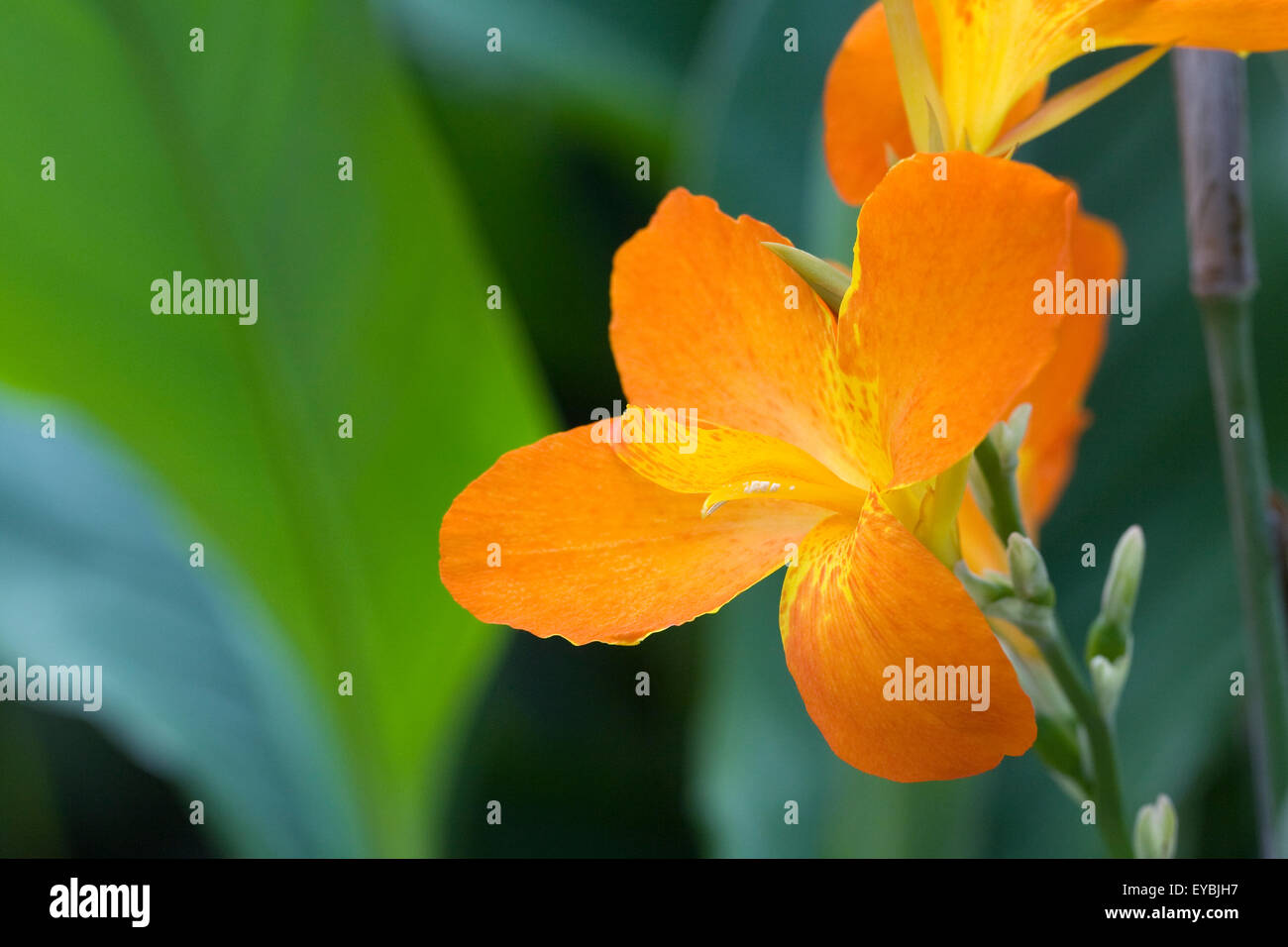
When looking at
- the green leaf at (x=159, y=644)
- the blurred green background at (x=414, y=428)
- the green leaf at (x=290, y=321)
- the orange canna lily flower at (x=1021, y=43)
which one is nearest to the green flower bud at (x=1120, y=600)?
the orange canna lily flower at (x=1021, y=43)

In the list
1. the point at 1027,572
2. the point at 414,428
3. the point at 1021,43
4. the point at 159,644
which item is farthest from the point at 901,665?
the point at 159,644

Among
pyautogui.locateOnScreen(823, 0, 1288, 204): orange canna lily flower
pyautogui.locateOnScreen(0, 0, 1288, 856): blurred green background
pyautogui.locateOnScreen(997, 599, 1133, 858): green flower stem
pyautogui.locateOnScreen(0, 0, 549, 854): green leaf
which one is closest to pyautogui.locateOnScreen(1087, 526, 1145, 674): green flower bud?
pyautogui.locateOnScreen(997, 599, 1133, 858): green flower stem

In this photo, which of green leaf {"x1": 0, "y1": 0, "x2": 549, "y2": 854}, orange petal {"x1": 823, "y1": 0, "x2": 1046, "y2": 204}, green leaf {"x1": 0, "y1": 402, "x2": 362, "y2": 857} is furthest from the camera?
green leaf {"x1": 0, "y1": 402, "x2": 362, "y2": 857}

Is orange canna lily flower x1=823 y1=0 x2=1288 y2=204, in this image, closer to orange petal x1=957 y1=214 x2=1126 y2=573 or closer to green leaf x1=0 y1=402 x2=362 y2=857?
orange petal x1=957 y1=214 x2=1126 y2=573

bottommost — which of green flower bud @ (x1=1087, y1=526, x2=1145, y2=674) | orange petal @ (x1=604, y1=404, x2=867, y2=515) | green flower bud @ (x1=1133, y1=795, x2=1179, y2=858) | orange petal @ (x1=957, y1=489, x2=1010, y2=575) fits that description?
green flower bud @ (x1=1133, y1=795, x2=1179, y2=858)

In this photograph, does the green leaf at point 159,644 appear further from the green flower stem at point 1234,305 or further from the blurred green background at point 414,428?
the green flower stem at point 1234,305
